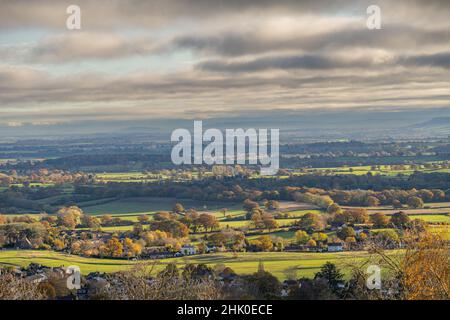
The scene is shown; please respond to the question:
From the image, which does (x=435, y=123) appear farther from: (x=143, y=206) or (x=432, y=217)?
(x=432, y=217)

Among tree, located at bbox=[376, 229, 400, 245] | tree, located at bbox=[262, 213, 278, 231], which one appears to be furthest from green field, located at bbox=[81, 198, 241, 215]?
tree, located at bbox=[376, 229, 400, 245]

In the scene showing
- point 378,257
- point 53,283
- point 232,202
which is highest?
point 378,257

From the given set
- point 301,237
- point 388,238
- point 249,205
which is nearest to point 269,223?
point 301,237

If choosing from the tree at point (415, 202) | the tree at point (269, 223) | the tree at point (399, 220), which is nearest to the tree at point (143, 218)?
the tree at point (269, 223)

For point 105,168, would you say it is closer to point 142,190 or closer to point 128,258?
point 142,190

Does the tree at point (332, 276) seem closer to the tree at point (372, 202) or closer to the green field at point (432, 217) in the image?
the green field at point (432, 217)

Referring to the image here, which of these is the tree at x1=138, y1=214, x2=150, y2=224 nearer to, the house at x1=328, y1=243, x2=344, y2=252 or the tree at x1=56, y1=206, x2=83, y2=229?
the tree at x1=56, y1=206, x2=83, y2=229

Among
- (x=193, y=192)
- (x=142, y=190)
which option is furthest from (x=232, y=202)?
(x=142, y=190)
